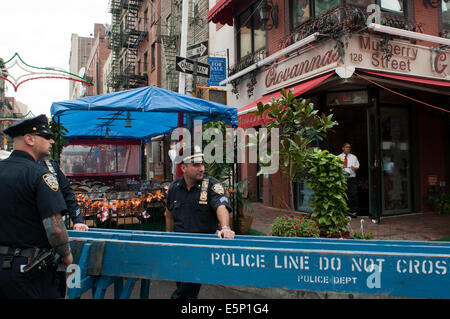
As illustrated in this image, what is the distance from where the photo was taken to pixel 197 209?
140 inches

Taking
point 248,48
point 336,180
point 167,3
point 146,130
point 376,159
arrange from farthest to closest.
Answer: point 167,3 → point 248,48 → point 146,130 → point 376,159 → point 336,180

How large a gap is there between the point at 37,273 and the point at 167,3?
21257 millimetres

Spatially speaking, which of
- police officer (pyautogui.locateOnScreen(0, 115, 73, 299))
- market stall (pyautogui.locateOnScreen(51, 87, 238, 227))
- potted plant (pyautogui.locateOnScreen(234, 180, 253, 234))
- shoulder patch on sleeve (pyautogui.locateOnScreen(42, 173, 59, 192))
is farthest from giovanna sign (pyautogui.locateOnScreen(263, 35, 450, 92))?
police officer (pyautogui.locateOnScreen(0, 115, 73, 299))

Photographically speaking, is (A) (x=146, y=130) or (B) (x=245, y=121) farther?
(A) (x=146, y=130)

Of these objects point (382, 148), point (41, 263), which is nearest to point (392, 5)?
point (382, 148)

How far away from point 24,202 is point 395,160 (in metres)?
9.45

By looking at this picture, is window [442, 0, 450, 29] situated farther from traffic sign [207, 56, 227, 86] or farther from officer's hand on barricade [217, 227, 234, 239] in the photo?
officer's hand on barricade [217, 227, 234, 239]

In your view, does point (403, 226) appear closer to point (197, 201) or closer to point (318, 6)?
point (318, 6)

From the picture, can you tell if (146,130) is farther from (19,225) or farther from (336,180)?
(19,225)
